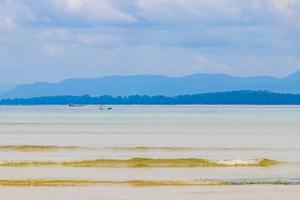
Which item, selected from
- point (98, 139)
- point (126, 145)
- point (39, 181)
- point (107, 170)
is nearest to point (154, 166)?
point (107, 170)

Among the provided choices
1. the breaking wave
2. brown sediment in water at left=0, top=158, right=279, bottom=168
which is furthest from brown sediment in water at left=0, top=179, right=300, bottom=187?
the breaking wave

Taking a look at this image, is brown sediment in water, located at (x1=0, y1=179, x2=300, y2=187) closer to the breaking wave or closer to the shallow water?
the shallow water

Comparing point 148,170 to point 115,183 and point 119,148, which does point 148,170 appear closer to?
point 115,183

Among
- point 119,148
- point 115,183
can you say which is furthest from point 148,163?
point 119,148

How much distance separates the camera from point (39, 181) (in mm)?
39906

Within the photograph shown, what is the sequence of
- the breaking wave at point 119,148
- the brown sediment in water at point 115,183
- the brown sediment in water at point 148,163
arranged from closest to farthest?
1. the brown sediment in water at point 115,183
2. the brown sediment in water at point 148,163
3. the breaking wave at point 119,148

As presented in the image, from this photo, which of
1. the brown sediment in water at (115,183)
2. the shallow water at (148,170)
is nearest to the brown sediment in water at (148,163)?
the shallow water at (148,170)

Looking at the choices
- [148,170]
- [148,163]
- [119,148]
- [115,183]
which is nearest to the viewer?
[115,183]

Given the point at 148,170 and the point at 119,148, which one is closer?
the point at 148,170

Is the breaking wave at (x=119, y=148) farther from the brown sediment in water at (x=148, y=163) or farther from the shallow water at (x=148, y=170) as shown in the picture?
the brown sediment in water at (x=148, y=163)

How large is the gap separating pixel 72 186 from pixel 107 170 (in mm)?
8674

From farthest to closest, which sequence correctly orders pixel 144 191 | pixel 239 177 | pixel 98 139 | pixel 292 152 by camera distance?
pixel 98 139 → pixel 292 152 → pixel 239 177 → pixel 144 191

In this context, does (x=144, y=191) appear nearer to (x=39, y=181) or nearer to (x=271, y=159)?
(x=39, y=181)

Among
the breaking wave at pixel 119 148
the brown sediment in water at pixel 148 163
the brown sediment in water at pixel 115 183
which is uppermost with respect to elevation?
the breaking wave at pixel 119 148
